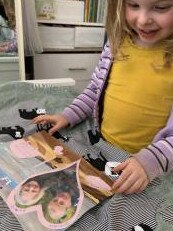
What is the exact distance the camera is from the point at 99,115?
0.75 m

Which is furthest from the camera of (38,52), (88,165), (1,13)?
(38,52)

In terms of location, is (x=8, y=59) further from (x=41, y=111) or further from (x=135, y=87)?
(x=135, y=87)

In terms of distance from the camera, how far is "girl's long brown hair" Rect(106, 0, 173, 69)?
637 millimetres

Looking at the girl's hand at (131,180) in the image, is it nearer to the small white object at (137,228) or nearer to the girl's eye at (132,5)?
the small white object at (137,228)

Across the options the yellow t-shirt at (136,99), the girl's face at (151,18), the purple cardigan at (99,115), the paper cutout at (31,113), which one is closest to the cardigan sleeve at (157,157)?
the purple cardigan at (99,115)

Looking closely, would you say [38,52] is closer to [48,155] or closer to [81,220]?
[48,155]

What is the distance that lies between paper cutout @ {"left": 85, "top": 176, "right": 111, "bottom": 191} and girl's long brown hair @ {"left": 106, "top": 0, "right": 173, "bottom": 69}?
0.91 ft

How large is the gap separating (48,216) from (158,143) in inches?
9.4

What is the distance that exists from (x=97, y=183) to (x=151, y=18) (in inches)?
12.6

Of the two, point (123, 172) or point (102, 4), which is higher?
A: point (102, 4)

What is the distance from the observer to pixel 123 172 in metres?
0.51

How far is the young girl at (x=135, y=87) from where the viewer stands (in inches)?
22.5

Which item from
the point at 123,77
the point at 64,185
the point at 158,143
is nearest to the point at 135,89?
the point at 123,77

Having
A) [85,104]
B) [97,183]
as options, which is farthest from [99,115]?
[97,183]
